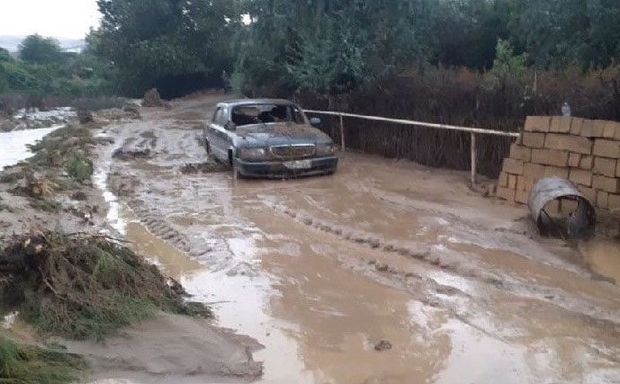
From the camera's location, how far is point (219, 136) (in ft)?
45.6

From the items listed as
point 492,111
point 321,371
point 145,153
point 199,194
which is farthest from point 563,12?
point 321,371

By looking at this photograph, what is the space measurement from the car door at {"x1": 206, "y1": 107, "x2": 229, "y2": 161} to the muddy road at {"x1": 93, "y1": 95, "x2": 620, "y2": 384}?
1.78 m

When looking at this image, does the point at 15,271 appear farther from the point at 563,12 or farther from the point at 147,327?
the point at 563,12

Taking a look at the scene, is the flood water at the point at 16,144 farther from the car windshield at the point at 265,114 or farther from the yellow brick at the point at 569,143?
the yellow brick at the point at 569,143

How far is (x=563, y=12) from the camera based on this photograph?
14586 millimetres

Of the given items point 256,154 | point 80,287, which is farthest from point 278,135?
point 80,287

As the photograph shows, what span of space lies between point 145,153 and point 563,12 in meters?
10.7

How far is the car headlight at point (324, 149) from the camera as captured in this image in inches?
488

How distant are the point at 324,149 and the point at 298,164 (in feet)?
2.00

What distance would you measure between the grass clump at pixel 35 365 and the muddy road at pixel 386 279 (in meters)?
0.24

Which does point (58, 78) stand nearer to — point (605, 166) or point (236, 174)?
point (236, 174)

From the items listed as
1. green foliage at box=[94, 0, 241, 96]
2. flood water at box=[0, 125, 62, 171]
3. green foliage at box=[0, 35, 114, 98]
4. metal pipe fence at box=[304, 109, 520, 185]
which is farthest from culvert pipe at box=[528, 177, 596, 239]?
green foliage at box=[0, 35, 114, 98]

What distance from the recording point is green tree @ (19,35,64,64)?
62.9 metres

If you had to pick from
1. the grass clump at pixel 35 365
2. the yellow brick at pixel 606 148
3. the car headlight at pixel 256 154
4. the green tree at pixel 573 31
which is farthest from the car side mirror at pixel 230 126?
the grass clump at pixel 35 365
